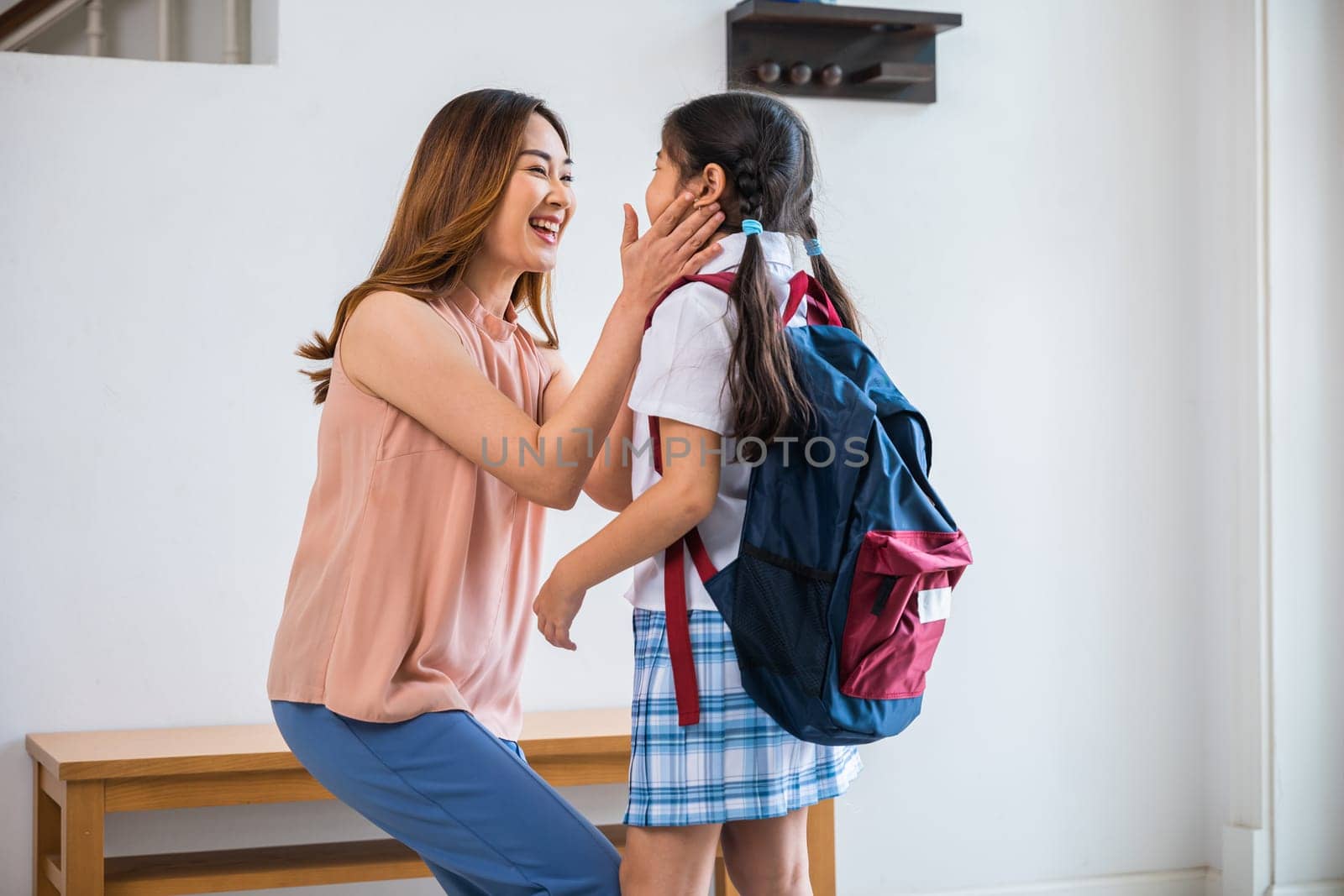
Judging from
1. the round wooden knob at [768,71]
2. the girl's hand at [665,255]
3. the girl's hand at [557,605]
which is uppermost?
the round wooden knob at [768,71]

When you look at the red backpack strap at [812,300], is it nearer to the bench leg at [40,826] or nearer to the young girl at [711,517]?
the young girl at [711,517]

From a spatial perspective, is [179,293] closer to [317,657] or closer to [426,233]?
[426,233]

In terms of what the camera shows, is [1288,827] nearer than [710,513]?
No

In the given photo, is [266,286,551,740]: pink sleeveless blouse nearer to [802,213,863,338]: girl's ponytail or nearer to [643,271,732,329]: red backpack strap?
[643,271,732,329]: red backpack strap

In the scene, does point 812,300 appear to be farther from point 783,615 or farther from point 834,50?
point 834,50

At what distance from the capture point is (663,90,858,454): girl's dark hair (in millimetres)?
1376

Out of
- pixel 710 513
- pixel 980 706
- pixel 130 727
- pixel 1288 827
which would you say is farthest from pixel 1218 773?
pixel 130 727

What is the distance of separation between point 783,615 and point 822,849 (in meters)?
1.40

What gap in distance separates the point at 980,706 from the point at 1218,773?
660 millimetres

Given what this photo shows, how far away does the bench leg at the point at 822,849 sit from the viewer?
260cm

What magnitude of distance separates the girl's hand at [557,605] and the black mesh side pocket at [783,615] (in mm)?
203

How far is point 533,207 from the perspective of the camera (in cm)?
161

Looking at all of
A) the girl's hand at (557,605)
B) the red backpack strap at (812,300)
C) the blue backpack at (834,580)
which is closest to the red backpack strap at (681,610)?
the blue backpack at (834,580)

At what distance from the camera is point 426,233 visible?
161 cm
